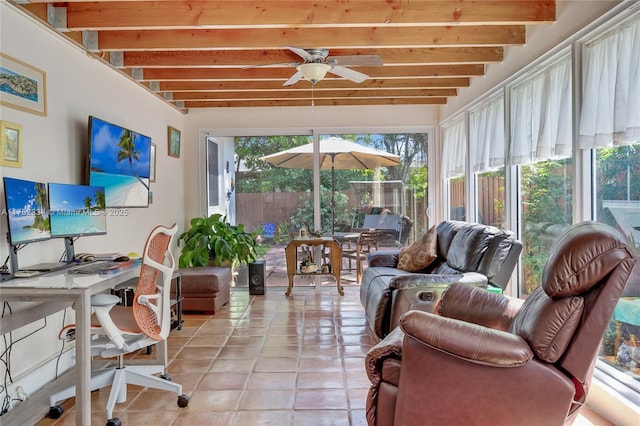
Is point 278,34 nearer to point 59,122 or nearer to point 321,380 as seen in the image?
point 59,122

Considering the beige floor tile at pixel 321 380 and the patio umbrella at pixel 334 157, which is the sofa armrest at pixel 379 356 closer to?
the beige floor tile at pixel 321 380

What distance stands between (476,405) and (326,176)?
430 cm

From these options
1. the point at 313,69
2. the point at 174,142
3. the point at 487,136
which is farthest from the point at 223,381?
the point at 174,142

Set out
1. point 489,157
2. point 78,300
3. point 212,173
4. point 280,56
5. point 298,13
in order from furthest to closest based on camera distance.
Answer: point 212,173, point 489,157, point 280,56, point 298,13, point 78,300

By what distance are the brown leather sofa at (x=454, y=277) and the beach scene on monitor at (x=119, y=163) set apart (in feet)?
7.64

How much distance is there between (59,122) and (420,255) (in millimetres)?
3115

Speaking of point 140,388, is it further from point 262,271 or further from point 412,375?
point 262,271

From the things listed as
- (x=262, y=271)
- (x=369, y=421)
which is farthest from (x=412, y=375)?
(x=262, y=271)

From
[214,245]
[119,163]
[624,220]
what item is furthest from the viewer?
[214,245]

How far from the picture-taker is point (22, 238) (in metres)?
2.34

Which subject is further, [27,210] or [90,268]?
[90,268]

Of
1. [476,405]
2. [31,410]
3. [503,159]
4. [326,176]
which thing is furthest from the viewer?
[326,176]

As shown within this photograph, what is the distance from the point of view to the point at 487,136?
4016 millimetres

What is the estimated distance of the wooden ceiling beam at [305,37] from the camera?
10.7 feet
